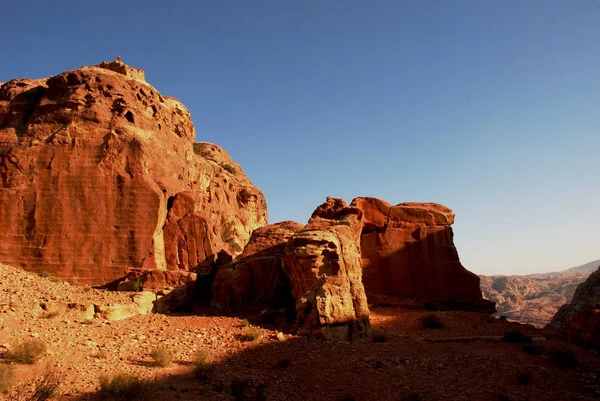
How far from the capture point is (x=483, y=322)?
1933 centimetres

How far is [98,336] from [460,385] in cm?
1028

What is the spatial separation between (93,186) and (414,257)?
1711 centimetres

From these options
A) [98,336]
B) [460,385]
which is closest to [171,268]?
[98,336]

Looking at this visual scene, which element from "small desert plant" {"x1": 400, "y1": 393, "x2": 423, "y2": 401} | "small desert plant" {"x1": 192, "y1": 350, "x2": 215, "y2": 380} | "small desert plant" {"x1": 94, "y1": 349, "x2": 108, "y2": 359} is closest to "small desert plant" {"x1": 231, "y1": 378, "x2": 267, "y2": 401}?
"small desert plant" {"x1": 192, "y1": 350, "x2": 215, "y2": 380}

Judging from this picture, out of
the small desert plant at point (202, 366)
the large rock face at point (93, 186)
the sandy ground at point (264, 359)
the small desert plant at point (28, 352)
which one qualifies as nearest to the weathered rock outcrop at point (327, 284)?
the sandy ground at point (264, 359)

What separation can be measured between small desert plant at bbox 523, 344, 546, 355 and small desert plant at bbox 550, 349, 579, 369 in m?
0.72

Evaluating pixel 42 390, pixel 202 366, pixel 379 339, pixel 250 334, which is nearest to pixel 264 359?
pixel 250 334

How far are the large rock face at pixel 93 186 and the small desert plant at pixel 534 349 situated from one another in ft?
46.1

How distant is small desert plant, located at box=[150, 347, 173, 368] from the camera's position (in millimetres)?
10124

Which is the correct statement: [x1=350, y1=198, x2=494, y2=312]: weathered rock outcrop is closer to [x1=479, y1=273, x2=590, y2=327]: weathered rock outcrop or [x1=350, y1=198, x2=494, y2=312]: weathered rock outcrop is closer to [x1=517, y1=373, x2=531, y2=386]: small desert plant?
Result: [x1=517, y1=373, x2=531, y2=386]: small desert plant

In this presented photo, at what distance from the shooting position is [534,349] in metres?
13.9

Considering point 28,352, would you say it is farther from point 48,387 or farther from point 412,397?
point 412,397

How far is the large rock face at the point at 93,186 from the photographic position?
18.1 m

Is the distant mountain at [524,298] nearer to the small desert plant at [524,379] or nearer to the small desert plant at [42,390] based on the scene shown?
the small desert plant at [524,379]
